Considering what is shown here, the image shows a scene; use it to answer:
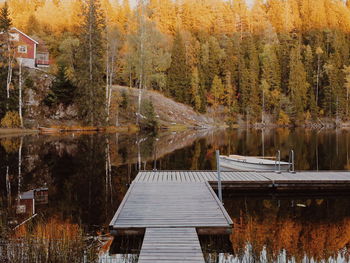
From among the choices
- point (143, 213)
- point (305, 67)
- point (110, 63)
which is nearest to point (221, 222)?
point (143, 213)

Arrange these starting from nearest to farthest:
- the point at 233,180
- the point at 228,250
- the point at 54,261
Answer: the point at 54,261 → the point at 228,250 → the point at 233,180

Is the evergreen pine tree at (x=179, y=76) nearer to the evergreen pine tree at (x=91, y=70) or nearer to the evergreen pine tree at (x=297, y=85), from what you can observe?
the evergreen pine tree at (x=297, y=85)

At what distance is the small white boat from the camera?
16.5m

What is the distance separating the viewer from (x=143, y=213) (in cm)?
930

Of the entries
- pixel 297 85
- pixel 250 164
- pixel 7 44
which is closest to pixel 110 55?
pixel 7 44

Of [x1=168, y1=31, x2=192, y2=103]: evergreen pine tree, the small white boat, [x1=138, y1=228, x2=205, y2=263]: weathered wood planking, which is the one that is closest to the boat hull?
the small white boat

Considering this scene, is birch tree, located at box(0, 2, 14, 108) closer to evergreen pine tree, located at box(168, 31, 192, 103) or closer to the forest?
the forest

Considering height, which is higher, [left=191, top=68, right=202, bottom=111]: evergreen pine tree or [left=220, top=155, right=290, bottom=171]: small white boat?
[left=191, top=68, right=202, bottom=111]: evergreen pine tree

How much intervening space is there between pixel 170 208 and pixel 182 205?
46cm

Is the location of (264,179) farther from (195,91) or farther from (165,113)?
(195,91)

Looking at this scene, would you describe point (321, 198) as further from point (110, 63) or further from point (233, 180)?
point (110, 63)

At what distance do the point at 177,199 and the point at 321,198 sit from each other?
19.5ft

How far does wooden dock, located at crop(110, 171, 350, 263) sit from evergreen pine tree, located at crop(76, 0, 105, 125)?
31722 mm

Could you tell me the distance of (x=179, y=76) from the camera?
72.7m
